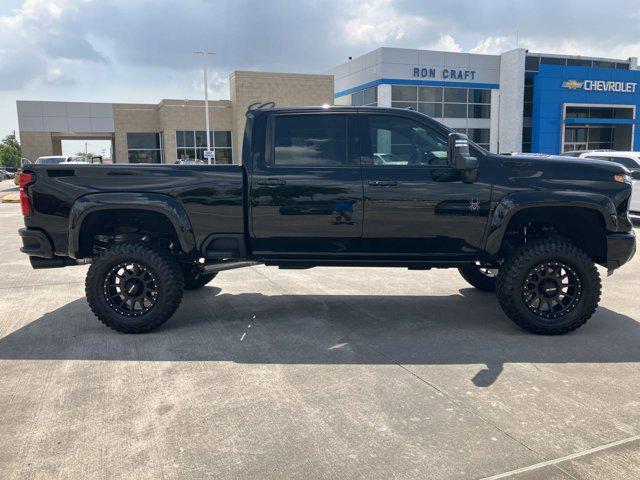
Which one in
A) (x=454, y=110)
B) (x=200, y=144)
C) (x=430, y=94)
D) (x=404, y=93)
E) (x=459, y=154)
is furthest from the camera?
(x=454, y=110)

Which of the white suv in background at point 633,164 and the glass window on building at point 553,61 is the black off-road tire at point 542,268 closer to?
the white suv in background at point 633,164

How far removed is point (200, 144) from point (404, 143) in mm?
36224

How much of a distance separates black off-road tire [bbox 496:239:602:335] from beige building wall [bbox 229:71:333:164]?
111ft

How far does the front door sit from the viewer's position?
5.11 metres

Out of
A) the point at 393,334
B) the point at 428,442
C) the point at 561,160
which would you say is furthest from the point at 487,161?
the point at 428,442

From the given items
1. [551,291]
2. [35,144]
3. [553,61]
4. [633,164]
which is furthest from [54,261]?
[553,61]

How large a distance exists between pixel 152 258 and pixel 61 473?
257 centimetres

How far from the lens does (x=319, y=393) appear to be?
385 cm

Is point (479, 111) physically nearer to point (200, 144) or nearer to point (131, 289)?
point (200, 144)

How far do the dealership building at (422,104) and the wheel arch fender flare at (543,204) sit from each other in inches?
1346

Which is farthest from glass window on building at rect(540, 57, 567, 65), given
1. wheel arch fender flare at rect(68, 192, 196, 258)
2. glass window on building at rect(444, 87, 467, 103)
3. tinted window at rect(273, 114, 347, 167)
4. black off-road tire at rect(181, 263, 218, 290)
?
wheel arch fender flare at rect(68, 192, 196, 258)

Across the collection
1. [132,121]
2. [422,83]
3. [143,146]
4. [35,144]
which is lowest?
[143,146]

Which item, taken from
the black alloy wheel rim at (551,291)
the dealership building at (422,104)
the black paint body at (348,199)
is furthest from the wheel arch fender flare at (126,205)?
the dealership building at (422,104)

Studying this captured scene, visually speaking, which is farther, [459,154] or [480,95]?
[480,95]
